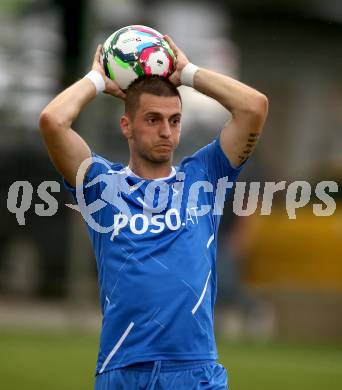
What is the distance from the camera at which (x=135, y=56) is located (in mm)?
4871

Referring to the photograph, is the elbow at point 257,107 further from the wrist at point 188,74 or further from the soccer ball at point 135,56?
the soccer ball at point 135,56

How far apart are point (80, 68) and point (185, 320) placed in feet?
27.4

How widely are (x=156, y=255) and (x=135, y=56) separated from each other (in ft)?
2.90

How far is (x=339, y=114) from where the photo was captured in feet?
43.8

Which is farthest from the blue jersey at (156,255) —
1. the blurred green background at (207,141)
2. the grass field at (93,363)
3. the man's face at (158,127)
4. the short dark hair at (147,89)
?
the blurred green background at (207,141)

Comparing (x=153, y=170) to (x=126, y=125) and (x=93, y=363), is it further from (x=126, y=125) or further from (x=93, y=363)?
(x=93, y=363)

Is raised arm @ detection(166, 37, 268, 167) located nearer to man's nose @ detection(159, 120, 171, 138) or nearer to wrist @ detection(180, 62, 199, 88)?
wrist @ detection(180, 62, 199, 88)

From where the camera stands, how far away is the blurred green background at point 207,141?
1228cm

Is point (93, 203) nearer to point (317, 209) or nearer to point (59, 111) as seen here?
point (59, 111)

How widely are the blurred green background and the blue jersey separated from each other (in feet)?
20.8

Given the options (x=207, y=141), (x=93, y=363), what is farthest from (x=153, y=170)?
(x=207, y=141)

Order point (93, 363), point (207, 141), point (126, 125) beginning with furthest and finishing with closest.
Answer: point (207, 141), point (93, 363), point (126, 125)

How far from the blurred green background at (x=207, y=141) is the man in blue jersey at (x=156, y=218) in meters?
6.35

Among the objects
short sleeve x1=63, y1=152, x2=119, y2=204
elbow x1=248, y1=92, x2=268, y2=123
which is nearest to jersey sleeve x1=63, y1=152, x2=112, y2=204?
short sleeve x1=63, y1=152, x2=119, y2=204
